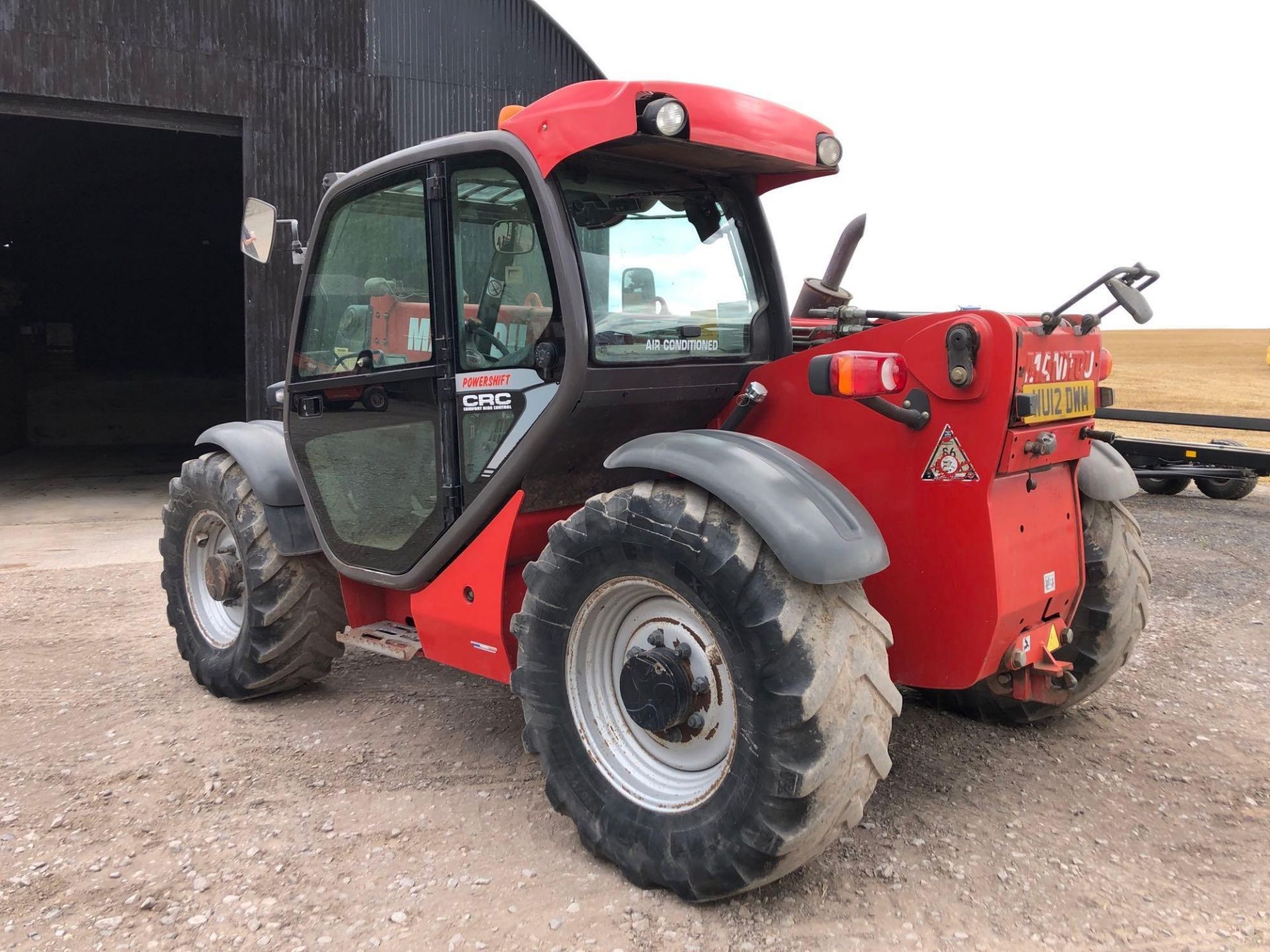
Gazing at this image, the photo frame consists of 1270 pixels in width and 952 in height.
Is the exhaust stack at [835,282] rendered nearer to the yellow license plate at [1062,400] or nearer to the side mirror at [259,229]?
the yellow license plate at [1062,400]

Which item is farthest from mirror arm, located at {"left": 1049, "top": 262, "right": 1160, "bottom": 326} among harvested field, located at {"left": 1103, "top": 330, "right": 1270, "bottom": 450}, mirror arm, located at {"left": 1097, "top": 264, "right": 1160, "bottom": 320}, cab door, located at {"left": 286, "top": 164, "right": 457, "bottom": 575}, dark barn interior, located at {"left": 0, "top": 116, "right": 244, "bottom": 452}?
dark barn interior, located at {"left": 0, "top": 116, "right": 244, "bottom": 452}

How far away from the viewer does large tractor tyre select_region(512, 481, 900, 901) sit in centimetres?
251

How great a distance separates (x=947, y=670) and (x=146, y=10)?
399 inches

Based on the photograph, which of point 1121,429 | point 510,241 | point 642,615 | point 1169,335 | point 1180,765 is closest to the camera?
point 642,615

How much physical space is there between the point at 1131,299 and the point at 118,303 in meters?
20.2

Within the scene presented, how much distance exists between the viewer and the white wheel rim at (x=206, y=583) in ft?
15.1

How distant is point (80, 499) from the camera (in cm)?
1141

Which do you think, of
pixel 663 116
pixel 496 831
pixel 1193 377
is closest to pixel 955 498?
pixel 663 116

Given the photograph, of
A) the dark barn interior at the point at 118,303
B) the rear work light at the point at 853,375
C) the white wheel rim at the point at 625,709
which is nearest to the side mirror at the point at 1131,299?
the rear work light at the point at 853,375

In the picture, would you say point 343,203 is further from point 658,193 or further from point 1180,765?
point 1180,765

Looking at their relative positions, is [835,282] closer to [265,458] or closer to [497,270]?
[497,270]

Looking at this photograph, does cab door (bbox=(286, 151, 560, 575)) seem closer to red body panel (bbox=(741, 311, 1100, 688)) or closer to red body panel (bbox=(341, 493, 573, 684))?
red body panel (bbox=(341, 493, 573, 684))

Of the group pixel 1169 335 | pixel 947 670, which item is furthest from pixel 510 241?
pixel 1169 335

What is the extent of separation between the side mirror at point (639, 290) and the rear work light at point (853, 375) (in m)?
0.77
